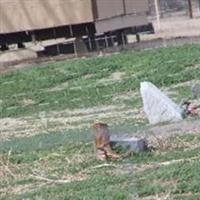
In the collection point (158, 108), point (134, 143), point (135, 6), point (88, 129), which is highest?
point (134, 143)

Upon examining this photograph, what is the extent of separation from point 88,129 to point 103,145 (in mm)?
2842

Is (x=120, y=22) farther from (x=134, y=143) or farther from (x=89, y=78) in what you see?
(x=134, y=143)

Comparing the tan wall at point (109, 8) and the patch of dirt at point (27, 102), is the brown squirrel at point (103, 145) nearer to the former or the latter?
the patch of dirt at point (27, 102)

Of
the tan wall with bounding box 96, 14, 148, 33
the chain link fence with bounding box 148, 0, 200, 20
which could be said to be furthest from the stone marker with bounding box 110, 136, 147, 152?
the chain link fence with bounding box 148, 0, 200, 20

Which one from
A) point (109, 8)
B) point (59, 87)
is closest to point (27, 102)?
point (59, 87)

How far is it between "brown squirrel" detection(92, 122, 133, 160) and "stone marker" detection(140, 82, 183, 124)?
2385mm

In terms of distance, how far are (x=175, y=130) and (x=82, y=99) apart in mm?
5717

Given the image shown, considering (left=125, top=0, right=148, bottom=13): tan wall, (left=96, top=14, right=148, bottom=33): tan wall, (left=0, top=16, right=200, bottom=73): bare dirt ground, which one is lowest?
(left=0, top=16, right=200, bottom=73): bare dirt ground

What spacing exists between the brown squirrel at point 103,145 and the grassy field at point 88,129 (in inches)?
4.2

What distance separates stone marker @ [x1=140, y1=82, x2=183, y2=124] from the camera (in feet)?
37.6

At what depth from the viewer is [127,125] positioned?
462 inches

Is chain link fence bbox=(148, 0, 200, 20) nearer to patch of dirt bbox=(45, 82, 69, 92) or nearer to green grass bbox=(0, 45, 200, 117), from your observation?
green grass bbox=(0, 45, 200, 117)

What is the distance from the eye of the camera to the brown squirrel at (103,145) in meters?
8.95

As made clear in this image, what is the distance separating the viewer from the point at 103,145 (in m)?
9.00
